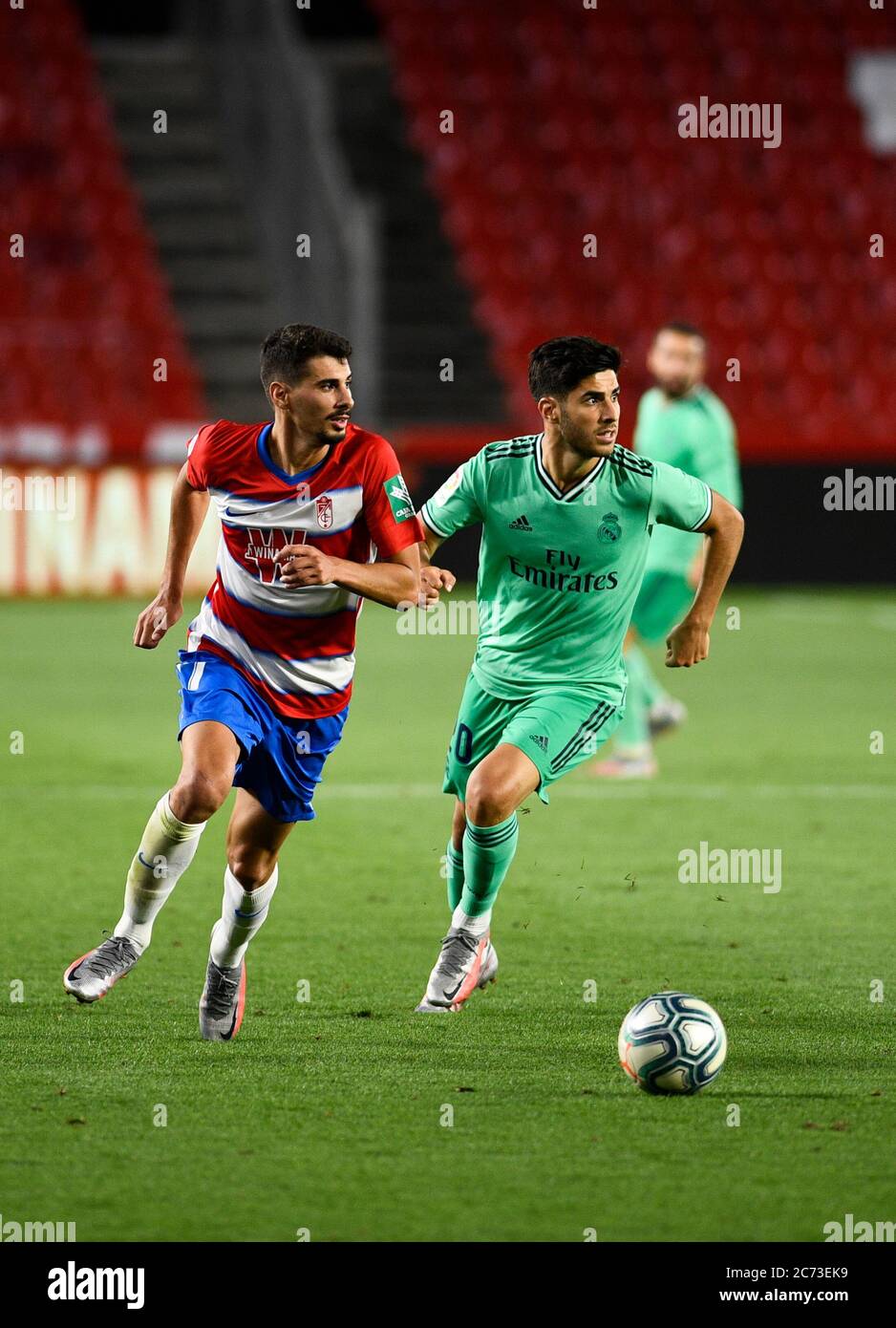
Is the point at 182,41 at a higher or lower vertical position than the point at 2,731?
higher

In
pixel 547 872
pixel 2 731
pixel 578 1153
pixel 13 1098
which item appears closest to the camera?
pixel 578 1153

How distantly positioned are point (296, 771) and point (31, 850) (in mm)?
2997

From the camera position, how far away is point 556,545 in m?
5.71

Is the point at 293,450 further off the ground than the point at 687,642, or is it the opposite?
the point at 293,450

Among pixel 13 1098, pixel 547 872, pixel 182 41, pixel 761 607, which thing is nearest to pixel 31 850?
pixel 547 872

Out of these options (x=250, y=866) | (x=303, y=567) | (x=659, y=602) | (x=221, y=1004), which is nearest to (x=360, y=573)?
(x=303, y=567)

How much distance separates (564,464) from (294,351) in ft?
3.02

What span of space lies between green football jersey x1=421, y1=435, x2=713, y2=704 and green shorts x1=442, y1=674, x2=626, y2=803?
1.6 inches

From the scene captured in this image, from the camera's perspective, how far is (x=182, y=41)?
23266 millimetres

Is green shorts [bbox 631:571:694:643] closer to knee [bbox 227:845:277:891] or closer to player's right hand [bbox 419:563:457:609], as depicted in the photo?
player's right hand [bbox 419:563:457:609]

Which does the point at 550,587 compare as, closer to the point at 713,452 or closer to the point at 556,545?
the point at 556,545

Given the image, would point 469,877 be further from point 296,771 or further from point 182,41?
point 182,41


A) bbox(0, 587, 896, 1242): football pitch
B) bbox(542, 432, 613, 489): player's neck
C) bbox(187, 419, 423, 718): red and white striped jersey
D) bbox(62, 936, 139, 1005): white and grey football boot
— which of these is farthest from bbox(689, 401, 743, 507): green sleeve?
bbox(62, 936, 139, 1005): white and grey football boot
